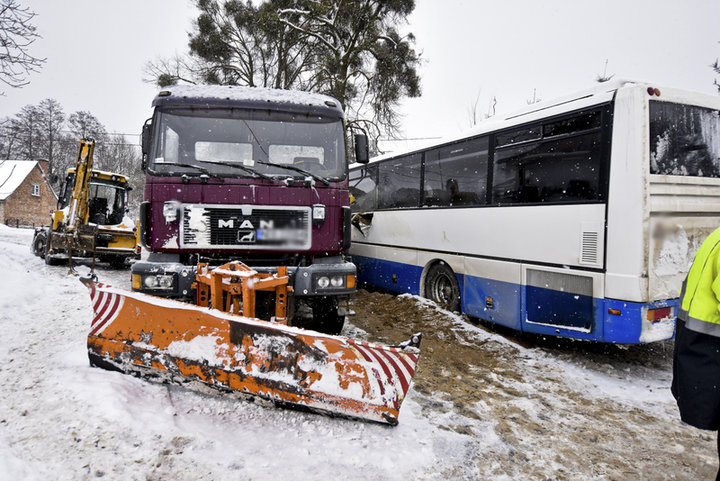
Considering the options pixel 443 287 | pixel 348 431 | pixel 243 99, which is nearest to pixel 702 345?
pixel 348 431

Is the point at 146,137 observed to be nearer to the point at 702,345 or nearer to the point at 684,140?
the point at 702,345

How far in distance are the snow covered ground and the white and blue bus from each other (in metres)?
0.96

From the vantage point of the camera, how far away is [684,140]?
4609mm

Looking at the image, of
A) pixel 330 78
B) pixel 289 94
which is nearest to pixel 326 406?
pixel 289 94

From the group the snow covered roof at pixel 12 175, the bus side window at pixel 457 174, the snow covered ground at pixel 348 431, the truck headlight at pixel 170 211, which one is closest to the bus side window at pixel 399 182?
the bus side window at pixel 457 174

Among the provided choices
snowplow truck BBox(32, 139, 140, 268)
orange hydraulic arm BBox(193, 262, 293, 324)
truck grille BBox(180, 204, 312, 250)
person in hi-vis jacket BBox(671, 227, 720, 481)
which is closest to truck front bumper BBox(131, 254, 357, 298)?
orange hydraulic arm BBox(193, 262, 293, 324)

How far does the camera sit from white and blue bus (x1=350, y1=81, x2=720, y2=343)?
170 inches

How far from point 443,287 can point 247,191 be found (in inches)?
164

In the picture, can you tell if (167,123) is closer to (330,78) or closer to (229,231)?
(229,231)

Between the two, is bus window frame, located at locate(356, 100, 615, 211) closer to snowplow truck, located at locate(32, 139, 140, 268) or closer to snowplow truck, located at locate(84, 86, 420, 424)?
snowplow truck, located at locate(84, 86, 420, 424)

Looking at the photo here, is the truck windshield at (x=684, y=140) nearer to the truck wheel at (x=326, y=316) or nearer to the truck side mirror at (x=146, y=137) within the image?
the truck wheel at (x=326, y=316)

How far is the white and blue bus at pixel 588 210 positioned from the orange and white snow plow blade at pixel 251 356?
9.33 feet

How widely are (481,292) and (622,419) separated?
106 inches

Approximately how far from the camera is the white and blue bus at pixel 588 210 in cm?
432
